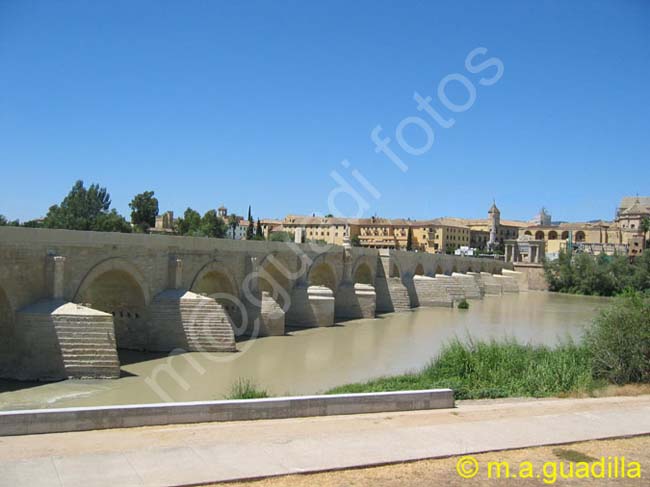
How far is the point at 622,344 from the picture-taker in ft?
33.8

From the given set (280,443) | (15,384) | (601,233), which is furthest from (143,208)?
(601,233)

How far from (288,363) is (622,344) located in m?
8.04

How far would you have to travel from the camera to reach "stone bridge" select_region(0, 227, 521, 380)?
12.0 m

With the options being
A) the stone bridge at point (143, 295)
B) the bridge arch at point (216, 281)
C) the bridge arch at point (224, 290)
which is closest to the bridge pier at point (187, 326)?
the stone bridge at point (143, 295)

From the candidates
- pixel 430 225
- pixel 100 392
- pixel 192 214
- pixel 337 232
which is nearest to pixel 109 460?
pixel 100 392

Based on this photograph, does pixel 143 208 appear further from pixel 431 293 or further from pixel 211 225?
pixel 431 293

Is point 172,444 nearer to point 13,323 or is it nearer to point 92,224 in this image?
point 13,323

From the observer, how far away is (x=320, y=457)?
17.3 feet

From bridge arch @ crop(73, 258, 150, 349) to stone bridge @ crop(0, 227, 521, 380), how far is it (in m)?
0.03

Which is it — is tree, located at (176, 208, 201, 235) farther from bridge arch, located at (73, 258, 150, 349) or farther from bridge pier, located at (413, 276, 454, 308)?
bridge arch, located at (73, 258, 150, 349)

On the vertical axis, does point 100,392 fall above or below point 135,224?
below

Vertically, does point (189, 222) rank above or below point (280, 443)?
above

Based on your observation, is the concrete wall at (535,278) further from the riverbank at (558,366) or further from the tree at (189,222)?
the riverbank at (558,366)

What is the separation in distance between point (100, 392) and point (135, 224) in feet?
146
